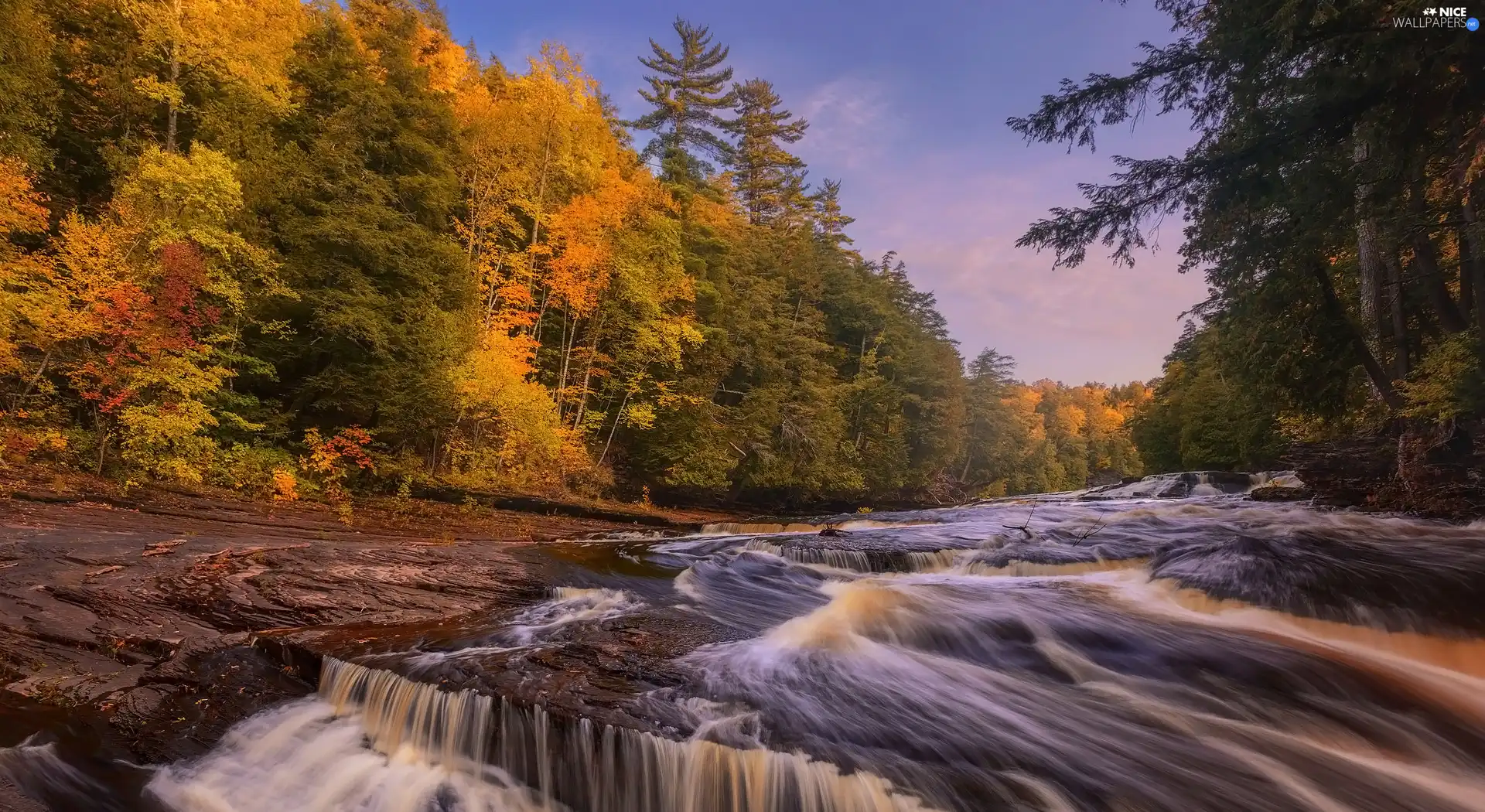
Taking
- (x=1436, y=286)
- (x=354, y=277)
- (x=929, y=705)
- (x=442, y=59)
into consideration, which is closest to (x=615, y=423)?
(x=354, y=277)

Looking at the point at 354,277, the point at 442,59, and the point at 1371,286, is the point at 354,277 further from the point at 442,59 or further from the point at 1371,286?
the point at 1371,286

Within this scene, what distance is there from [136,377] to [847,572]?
483 inches

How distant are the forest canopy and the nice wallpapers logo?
15.2 m

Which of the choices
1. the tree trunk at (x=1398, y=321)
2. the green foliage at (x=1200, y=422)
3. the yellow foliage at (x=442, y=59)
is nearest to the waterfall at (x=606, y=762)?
the tree trunk at (x=1398, y=321)

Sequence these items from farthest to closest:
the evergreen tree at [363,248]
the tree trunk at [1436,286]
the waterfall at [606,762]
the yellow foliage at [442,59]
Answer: the yellow foliage at [442,59], the evergreen tree at [363,248], the tree trunk at [1436,286], the waterfall at [606,762]

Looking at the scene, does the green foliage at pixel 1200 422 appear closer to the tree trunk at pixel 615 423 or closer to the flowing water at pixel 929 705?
the flowing water at pixel 929 705

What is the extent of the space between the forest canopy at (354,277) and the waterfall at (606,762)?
30.9ft

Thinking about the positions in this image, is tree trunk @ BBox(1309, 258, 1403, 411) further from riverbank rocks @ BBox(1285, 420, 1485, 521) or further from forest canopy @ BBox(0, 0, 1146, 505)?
forest canopy @ BBox(0, 0, 1146, 505)

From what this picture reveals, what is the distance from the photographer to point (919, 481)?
33125 millimetres

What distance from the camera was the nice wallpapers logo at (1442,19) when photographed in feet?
18.8

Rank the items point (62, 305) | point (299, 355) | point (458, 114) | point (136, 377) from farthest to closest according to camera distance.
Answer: point (458, 114), point (299, 355), point (136, 377), point (62, 305)

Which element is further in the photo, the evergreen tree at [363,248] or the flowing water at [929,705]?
the evergreen tree at [363,248]

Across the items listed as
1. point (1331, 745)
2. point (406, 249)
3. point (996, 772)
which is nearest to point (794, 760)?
point (996, 772)

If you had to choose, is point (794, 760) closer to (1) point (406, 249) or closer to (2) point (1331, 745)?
(2) point (1331, 745)
